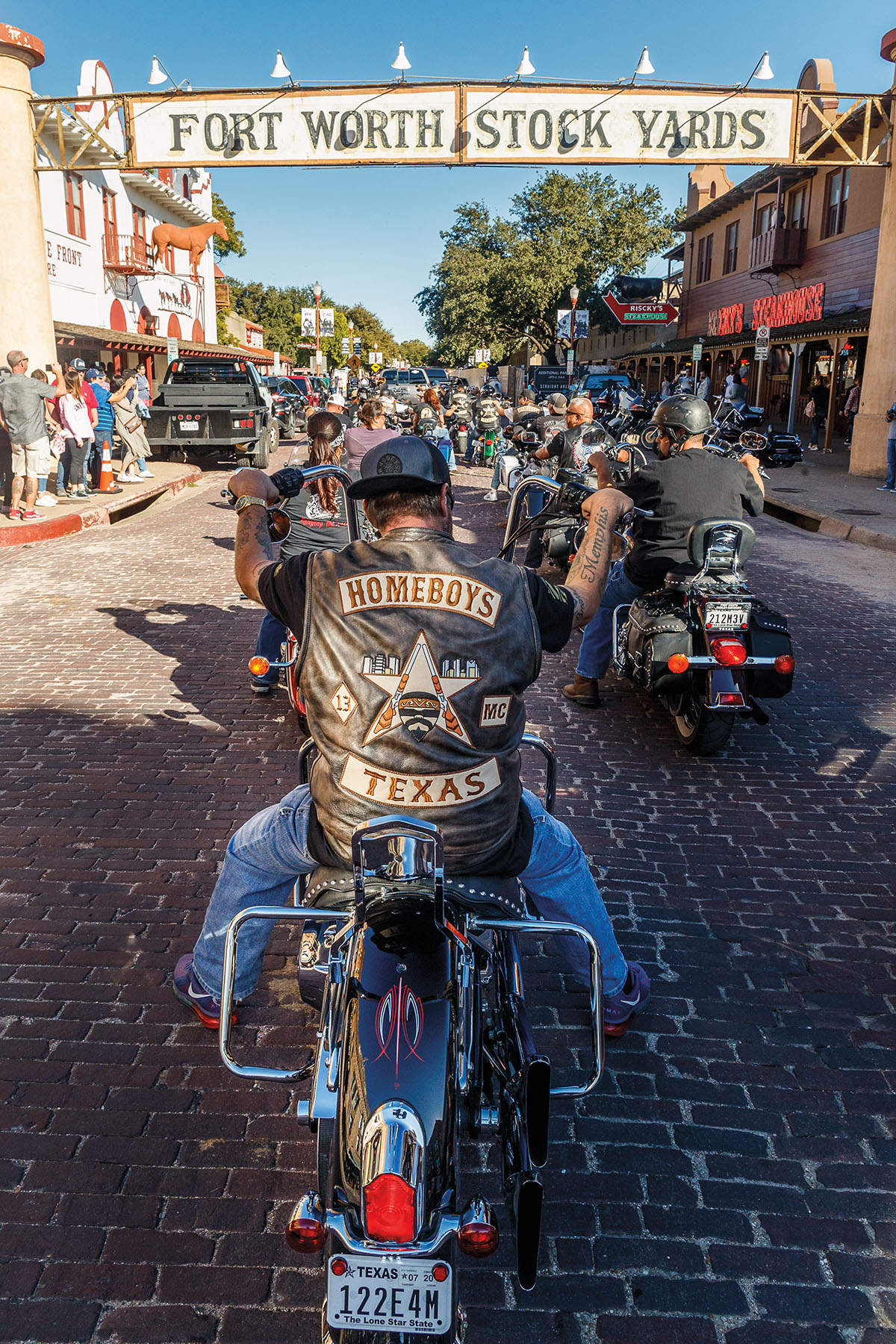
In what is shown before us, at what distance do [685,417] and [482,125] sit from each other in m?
14.7

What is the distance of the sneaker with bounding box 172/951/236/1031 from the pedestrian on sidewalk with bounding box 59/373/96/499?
46.0 ft

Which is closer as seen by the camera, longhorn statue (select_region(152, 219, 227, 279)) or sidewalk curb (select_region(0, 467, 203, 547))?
sidewalk curb (select_region(0, 467, 203, 547))

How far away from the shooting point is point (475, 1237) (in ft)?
6.28

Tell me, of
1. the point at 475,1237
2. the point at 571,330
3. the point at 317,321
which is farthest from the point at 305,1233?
the point at 317,321

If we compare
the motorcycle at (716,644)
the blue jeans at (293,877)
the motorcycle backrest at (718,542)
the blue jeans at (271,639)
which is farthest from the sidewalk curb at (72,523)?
the blue jeans at (293,877)

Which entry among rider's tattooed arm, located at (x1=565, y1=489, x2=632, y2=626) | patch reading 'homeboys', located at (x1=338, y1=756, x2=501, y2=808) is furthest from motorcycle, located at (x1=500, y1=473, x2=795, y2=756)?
patch reading 'homeboys', located at (x1=338, y1=756, x2=501, y2=808)

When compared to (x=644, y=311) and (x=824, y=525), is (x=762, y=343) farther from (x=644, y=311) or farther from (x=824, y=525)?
(x=644, y=311)

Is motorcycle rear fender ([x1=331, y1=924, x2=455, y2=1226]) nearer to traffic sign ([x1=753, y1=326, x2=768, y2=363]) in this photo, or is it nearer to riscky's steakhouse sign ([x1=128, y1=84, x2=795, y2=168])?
riscky's steakhouse sign ([x1=128, y1=84, x2=795, y2=168])

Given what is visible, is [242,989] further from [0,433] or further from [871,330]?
[871,330]

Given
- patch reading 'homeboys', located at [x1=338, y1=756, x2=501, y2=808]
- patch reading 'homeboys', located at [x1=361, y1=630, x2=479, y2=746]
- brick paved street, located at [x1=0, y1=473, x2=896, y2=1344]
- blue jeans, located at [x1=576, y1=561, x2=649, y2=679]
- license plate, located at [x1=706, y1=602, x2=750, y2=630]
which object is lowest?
brick paved street, located at [x1=0, y1=473, x2=896, y2=1344]

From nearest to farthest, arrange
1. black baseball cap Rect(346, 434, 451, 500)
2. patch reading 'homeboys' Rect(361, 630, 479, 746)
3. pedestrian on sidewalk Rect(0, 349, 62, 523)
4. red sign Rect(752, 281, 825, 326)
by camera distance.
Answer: patch reading 'homeboys' Rect(361, 630, 479, 746) → black baseball cap Rect(346, 434, 451, 500) → pedestrian on sidewalk Rect(0, 349, 62, 523) → red sign Rect(752, 281, 825, 326)

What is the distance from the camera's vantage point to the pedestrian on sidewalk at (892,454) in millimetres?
19156

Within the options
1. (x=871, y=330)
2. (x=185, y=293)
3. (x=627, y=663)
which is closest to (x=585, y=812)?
(x=627, y=663)

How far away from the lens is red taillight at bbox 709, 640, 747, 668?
589cm
